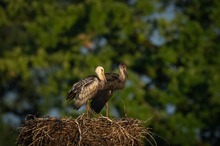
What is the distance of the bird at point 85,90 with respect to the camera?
19442 millimetres

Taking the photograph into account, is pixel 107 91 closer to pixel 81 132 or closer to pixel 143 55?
pixel 81 132

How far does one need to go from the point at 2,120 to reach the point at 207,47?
35.5 feet

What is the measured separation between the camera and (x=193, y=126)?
108ft

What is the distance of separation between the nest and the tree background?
45.8 feet

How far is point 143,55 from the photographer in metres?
35.5

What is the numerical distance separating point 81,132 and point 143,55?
1832cm

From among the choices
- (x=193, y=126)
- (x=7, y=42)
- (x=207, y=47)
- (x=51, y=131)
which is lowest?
(x=51, y=131)

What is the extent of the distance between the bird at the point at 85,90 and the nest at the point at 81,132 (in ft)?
5.19

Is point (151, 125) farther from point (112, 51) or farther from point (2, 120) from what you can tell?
point (2, 120)

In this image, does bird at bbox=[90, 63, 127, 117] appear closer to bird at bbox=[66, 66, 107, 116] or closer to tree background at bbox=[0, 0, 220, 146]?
bird at bbox=[66, 66, 107, 116]

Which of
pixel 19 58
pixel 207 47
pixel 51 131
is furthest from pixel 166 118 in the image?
pixel 51 131

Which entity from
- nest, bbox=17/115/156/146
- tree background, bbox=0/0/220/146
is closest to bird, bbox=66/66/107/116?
nest, bbox=17/115/156/146

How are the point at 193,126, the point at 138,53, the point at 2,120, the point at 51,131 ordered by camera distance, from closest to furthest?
the point at 51,131, the point at 193,126, the point at 138,53, the point at 2,120

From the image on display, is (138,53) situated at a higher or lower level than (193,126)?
higher
